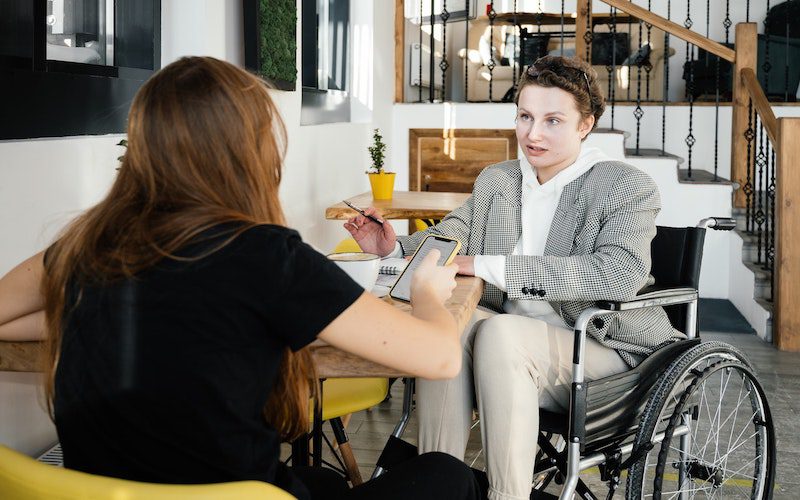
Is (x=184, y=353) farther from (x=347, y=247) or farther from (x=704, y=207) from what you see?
(x=704, y=207)

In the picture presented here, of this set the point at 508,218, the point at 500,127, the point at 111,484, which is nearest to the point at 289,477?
the point at 111,484

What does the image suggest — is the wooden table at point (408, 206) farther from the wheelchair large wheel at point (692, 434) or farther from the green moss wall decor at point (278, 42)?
the wheelchair large wheel at point (692, 434)

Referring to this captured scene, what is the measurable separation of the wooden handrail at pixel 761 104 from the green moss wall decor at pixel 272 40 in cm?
243

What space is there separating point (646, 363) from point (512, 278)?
0.34 metres

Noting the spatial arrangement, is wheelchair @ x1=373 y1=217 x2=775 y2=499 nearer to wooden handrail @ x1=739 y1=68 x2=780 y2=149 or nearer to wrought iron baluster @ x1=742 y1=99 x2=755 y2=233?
wooden handrail @ x1=739 y1=68 x2=780 y2=149

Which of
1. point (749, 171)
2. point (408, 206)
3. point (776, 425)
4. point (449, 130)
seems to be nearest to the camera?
point (776, 425)

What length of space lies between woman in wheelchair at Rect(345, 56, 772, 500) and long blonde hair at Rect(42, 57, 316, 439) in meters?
0.91

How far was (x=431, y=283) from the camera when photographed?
1.45 meters

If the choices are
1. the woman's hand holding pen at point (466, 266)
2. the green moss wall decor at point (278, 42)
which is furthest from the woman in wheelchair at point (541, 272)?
the green moss wall decor at point (278, 42)

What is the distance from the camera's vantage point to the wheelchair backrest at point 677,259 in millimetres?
2303

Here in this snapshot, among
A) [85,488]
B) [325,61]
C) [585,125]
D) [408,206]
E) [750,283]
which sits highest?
[325,61]

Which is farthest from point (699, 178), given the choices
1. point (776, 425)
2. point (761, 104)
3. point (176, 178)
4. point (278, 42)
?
point (176, 178)

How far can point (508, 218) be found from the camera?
93.2 inches

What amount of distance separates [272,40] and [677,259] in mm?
1703
